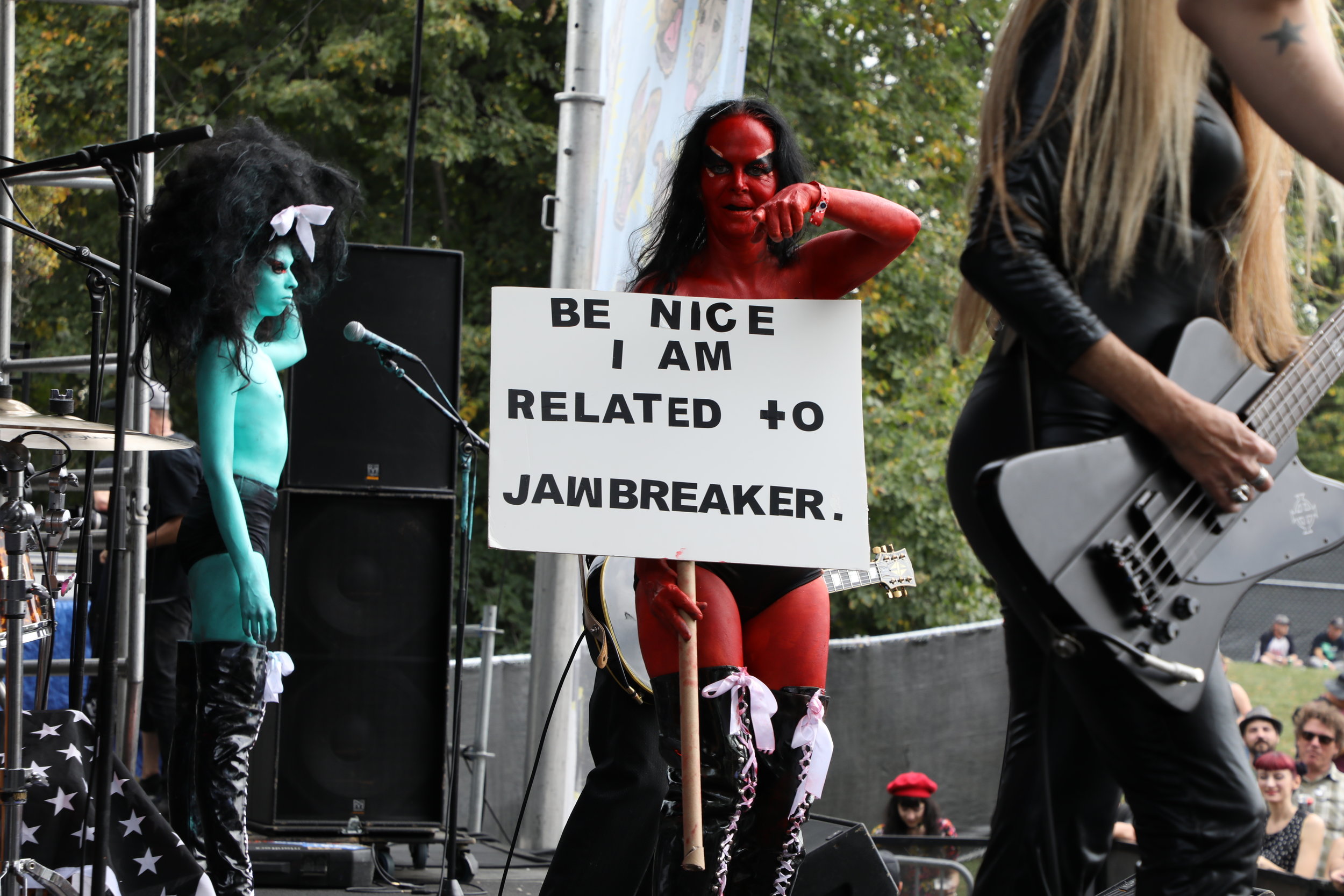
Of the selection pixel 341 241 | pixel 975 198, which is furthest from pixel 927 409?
pixel 975 198

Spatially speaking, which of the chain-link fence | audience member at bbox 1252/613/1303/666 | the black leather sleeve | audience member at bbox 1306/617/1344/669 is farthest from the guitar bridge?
audience member at bbox 1306/617/1344/669

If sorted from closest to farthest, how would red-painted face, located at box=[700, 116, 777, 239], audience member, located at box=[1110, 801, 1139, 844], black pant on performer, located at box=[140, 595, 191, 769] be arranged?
red-painted face, located at box=[700, 116, 777, 239], audience member, located at box=[1110, 801, 1139, 844], black pant on performer, located at box=[140, 595, 191, 769]

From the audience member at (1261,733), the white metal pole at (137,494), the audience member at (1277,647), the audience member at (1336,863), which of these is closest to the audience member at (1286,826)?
the audience member at (1336,863)

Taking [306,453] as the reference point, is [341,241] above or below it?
above

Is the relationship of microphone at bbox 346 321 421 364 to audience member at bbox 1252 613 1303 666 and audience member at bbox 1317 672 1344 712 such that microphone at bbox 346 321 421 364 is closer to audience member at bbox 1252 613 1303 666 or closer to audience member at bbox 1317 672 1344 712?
audience member at bbox 1317 672 1344 712

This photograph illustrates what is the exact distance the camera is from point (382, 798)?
527 centimetres

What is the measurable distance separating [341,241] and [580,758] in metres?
3.17

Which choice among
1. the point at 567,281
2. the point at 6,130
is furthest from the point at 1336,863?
the point at 6,130

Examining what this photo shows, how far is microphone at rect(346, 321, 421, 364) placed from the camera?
3865mm

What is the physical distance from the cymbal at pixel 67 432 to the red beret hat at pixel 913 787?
4.27m

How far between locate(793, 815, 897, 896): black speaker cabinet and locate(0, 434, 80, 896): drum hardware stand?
1880 millimetres

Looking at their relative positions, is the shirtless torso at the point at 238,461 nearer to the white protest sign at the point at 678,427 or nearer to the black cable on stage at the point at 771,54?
the white protest sign at the point at 678,427

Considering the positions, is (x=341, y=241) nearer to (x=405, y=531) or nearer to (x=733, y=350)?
(x=405, y=531)

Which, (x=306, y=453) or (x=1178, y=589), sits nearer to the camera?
(x=1178, y=589)
